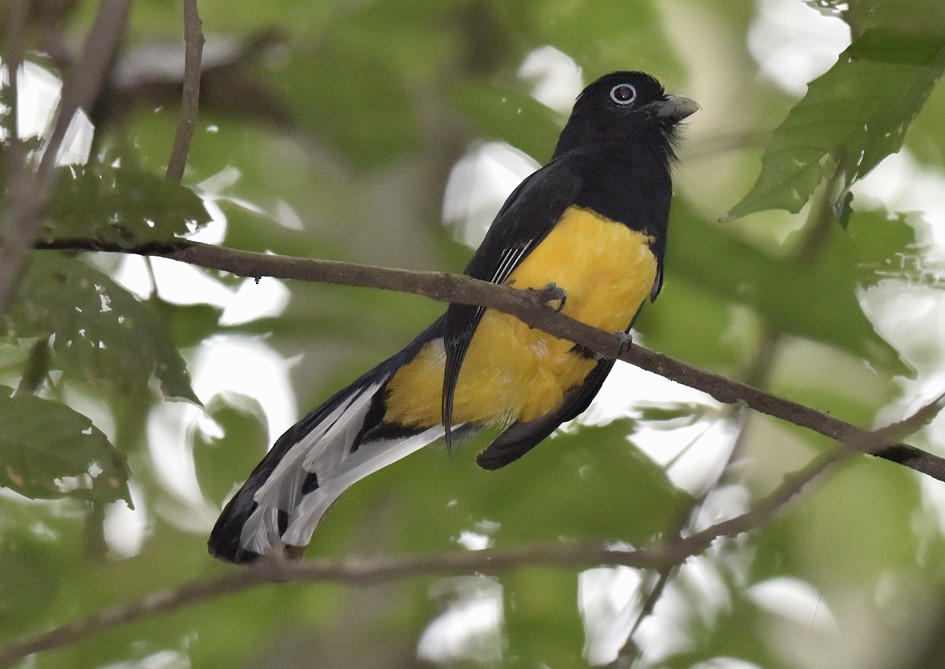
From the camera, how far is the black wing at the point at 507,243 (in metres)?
3.16

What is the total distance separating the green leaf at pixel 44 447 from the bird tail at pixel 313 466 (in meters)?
0.84

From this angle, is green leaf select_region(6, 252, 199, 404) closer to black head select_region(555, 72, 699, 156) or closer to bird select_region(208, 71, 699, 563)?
bird select_region(208, 71, 699, 563)

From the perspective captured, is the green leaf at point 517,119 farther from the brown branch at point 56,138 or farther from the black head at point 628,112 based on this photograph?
the brown branch at point 56,138

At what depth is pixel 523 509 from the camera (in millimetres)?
3266

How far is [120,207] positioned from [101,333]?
0.61m

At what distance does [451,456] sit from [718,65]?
10.8ft

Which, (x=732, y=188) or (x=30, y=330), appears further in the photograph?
(x=732, y=188)

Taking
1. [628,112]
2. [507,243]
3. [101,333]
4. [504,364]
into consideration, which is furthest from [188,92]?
[628,112]

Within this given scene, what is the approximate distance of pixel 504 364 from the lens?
3.48m

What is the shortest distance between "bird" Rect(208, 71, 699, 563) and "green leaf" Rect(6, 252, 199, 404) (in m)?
0.73

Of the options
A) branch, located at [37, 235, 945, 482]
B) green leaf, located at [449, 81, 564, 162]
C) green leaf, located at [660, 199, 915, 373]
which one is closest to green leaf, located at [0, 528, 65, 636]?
branch, located at [37, 235, 945, 482]

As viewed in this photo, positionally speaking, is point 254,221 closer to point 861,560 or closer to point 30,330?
point 30,330

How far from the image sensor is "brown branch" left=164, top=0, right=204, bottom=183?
6.49 ft

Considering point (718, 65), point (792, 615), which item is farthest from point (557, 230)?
point (718, 65)
